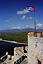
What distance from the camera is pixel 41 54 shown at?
379cm

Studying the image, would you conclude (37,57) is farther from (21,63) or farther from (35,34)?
(21,63)

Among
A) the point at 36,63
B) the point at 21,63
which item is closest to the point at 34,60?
the point at 36,63

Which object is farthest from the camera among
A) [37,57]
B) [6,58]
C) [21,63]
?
[6,58]

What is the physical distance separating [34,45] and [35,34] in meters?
0.59

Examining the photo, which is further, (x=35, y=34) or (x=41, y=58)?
(x=35, y=34)

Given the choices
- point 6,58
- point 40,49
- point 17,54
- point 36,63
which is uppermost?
point 40,49

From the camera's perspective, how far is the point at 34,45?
4.27 meters

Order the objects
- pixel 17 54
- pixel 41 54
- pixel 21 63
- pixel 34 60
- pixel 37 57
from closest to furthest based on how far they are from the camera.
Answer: pixel 41 54, pixel 37 57, pixel 34 60, pixel 21 63, pixel 17 54

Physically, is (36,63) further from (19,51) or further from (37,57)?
(19,51)

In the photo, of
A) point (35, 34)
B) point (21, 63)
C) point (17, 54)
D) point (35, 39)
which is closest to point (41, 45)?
point (35, 39)

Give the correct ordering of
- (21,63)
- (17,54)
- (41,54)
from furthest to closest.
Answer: (17,54) → (21,63) → (41,54)

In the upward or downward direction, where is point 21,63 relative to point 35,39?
downward

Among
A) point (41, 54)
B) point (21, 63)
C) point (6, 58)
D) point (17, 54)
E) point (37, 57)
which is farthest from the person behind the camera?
point (6, 58)

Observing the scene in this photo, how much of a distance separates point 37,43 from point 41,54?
1.60ft
